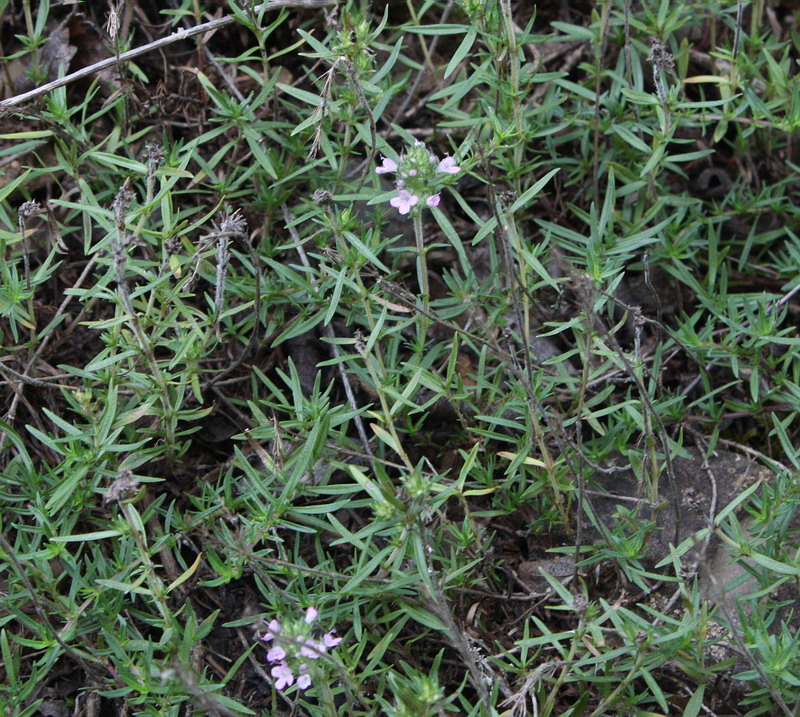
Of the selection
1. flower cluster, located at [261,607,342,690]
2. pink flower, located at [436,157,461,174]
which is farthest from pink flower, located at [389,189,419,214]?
flower cluster, located at [261,607,342,690]

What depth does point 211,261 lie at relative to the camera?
342cm

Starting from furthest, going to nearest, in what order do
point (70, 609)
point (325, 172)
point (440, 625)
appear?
1. point (325, 172)
2. point (70, 609)
3. point (440, 625)

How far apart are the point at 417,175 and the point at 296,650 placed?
1451mm

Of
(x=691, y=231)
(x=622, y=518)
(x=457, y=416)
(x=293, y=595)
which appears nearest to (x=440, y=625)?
(x=293, y=595)

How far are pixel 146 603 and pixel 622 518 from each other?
5.38 ft

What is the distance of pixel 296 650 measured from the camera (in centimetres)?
230

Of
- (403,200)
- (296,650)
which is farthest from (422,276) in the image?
(296,650)

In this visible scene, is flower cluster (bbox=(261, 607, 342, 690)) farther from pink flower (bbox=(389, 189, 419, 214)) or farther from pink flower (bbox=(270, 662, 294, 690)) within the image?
pink flower (bbox=(389, 189, 419, 214))

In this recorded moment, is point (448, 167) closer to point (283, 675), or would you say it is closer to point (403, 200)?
point (403, 200)

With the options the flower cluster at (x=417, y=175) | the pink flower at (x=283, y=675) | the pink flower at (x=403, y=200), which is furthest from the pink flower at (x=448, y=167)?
the pink flower at (x=283, y=675)

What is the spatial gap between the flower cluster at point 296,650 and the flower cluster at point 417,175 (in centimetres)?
127

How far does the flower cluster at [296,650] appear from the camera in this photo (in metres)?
2.30

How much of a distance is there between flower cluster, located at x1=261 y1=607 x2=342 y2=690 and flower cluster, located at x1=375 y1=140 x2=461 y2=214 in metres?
1.27

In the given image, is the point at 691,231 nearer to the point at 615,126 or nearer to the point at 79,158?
the point at 615,126
